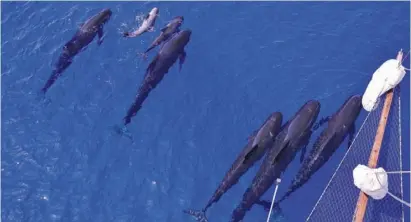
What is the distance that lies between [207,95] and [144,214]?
5488mm

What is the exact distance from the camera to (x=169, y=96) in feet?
67.6

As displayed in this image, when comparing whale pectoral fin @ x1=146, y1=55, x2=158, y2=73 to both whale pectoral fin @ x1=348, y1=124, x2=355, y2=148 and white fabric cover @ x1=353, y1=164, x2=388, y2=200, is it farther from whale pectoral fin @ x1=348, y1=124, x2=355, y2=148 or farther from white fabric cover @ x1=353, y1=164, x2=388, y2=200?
white fabric cover @ x1=353, y1=164, x2=388, y2=200

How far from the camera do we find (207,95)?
813 inches

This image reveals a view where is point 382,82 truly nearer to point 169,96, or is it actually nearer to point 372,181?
point 372,181

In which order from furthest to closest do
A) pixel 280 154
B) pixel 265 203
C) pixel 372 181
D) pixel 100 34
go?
1. pixel 100 34
2. pixel 265 203
3. pixel 280 154
4. pixel 372 181

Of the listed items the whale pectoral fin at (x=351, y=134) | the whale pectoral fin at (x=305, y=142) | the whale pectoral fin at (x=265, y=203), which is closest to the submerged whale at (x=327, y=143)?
the whale pectoral fin at (x=351, y=134)

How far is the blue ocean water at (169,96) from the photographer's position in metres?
18.4

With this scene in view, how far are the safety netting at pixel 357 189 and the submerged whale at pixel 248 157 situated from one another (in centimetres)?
264

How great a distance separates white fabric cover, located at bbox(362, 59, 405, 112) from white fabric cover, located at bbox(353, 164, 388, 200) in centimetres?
378

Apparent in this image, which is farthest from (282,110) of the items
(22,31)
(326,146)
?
(22,31)

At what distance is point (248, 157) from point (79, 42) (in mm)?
8941

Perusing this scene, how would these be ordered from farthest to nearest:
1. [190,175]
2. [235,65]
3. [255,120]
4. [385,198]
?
1. [235,65]
2. [255,120]
3. [190,175]
4. [385,198]

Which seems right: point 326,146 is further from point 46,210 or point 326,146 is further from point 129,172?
point 46,210

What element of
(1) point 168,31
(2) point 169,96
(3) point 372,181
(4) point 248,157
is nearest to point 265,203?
(4) point 248,157
